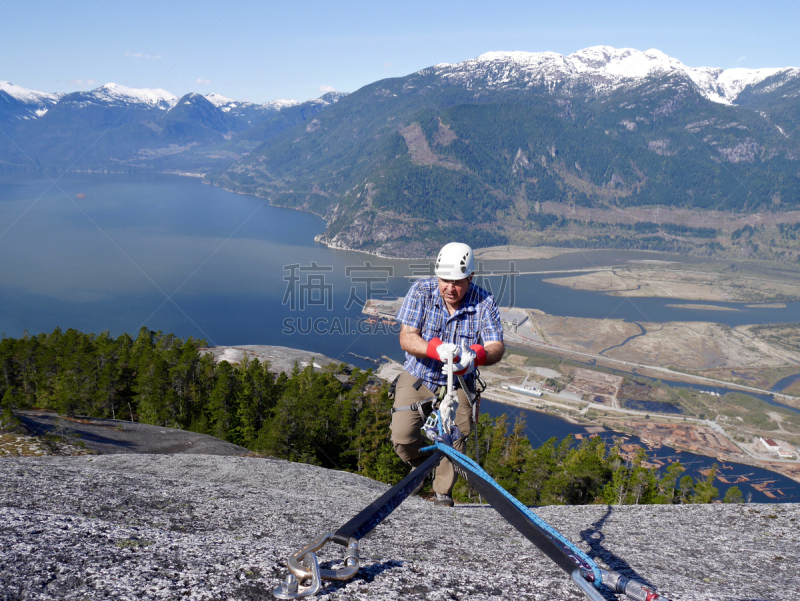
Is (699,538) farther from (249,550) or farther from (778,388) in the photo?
(778,388)

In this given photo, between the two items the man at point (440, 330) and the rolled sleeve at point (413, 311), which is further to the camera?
the rolled sleeve at point (413, 311)

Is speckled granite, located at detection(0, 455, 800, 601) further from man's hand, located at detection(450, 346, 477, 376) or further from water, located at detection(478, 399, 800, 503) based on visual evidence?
water, located at detection(478, 399, 800, 503)

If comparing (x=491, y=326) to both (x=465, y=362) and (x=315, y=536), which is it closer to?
(x=465, y=362)

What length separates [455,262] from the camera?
487 cm

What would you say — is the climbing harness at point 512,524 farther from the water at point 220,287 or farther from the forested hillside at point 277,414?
the water at point 220,287

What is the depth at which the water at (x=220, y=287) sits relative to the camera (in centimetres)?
9088

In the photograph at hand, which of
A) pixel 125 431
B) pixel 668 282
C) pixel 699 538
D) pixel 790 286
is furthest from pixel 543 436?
pixel 790 286

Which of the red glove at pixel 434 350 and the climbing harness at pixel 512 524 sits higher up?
the red glove at pixel 434 350

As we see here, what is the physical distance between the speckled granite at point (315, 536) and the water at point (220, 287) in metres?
63.3

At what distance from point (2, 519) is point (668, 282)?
7640 inches

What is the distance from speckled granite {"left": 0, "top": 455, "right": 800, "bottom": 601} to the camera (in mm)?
3037

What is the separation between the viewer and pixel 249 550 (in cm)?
360

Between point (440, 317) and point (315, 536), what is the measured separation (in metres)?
2.61

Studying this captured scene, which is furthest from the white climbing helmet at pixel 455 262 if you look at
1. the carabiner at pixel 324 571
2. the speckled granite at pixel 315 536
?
the carabiner at pixel 324 571
